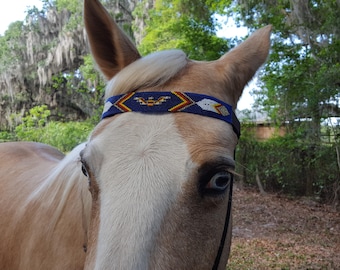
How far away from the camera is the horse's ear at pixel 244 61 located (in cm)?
160

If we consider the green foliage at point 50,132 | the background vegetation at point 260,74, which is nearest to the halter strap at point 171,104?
the background vegetation at point 260,74

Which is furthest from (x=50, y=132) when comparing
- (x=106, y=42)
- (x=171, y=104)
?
(x=171, y=104)

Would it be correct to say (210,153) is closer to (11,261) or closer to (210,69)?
(210,69)

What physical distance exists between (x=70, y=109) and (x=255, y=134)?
35.2 feet

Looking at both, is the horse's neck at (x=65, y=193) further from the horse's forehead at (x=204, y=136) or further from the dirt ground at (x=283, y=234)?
the dirt ground at (x=283, y=234)

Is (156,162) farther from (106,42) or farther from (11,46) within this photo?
(11,46)

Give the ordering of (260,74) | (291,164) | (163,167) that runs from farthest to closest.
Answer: (291,164) < (260,74) < (163,167)

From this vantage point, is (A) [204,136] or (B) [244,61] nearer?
(A) [204,136]

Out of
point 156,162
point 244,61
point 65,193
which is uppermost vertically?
point 244,61

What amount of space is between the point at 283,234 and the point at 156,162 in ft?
25.0

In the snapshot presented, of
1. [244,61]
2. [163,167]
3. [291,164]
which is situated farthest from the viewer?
[291,164]

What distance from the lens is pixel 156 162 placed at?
117cm

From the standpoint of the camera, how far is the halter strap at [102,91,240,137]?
133cm

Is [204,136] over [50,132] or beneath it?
over
